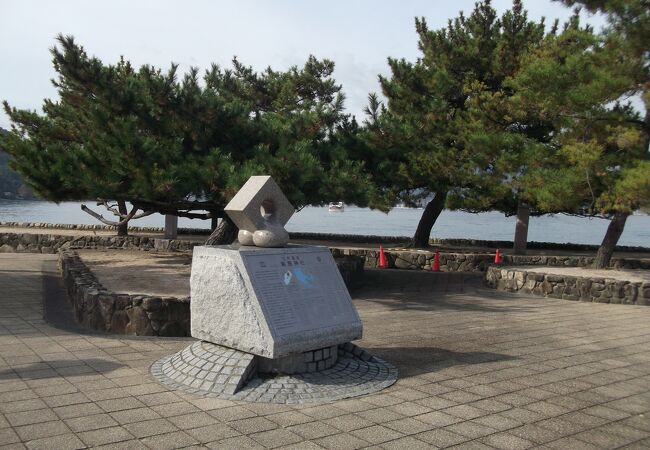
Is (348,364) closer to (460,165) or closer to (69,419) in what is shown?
(69,419)

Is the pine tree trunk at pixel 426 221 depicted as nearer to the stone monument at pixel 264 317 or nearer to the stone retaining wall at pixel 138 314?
the stone retaining wall at pixel 138 314

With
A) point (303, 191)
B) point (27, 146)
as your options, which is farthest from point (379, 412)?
point (27, 146)

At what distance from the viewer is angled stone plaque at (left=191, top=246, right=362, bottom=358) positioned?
190 inches

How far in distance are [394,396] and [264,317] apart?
1.31 metres

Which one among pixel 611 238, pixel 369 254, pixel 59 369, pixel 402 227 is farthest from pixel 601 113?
pixel 402 227

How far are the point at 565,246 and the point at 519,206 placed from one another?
179 inches

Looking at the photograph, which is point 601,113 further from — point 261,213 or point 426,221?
point 261,213

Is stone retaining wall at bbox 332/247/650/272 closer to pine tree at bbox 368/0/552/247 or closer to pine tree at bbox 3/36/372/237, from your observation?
pine tree at bbox 368/0/552/247

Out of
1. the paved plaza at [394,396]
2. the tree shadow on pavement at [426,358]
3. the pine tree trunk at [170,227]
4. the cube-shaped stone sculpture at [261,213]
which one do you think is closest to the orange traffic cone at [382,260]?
the pine tree trunk at [170,227]

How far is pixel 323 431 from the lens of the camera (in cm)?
394

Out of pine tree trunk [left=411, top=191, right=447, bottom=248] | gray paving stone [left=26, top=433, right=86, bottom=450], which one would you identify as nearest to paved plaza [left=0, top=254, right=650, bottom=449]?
gray paving stone [left=26, top=433, right=86, bottom=450]

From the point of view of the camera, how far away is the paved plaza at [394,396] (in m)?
3.82


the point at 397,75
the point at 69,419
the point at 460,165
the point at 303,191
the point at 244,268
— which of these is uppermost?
the point at 397,75

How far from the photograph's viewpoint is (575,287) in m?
11.3
